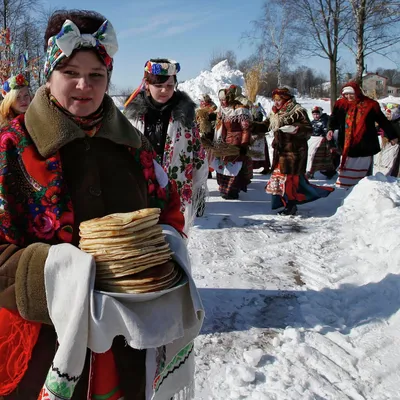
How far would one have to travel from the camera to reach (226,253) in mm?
4586

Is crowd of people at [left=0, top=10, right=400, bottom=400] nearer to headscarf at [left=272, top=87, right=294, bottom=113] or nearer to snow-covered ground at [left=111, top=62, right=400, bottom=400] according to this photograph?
snow-covered ground at [left=111, top=62, right=400, bottom=400]

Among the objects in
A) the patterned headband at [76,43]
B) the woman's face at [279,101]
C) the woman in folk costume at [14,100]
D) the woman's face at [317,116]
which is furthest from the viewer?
the woman's face at [317,116]

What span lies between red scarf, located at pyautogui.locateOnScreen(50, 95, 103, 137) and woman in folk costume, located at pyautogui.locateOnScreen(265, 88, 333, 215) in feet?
15.4

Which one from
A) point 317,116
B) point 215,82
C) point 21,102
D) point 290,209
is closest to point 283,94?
point 290,209

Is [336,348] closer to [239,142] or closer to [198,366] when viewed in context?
[198,366]

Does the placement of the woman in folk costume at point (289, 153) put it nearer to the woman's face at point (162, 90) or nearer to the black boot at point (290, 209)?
the black boot at point (290, 209)

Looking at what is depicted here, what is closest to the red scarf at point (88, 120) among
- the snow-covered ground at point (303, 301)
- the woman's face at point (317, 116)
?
the snow-covered ground at point (303, 301)

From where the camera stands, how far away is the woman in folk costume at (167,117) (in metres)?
3.49

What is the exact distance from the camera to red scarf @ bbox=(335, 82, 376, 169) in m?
6.33

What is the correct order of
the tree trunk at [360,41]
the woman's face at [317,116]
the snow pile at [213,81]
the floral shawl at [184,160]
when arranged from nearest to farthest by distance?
1. the floral shawl at [184,160]
2. the woman's face at [317,116]
3. the tree trunk at [360,41]
4. the snow pile at [213,81]

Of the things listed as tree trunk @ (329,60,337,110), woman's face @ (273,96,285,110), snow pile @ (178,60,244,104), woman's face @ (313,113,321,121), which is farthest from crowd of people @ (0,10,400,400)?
snow pile @ (178,60,244,104)

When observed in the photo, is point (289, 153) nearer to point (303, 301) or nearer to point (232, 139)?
point (232, 139)

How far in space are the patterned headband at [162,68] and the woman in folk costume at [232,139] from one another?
11.6 ft

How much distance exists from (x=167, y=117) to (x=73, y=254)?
8.62 feet
